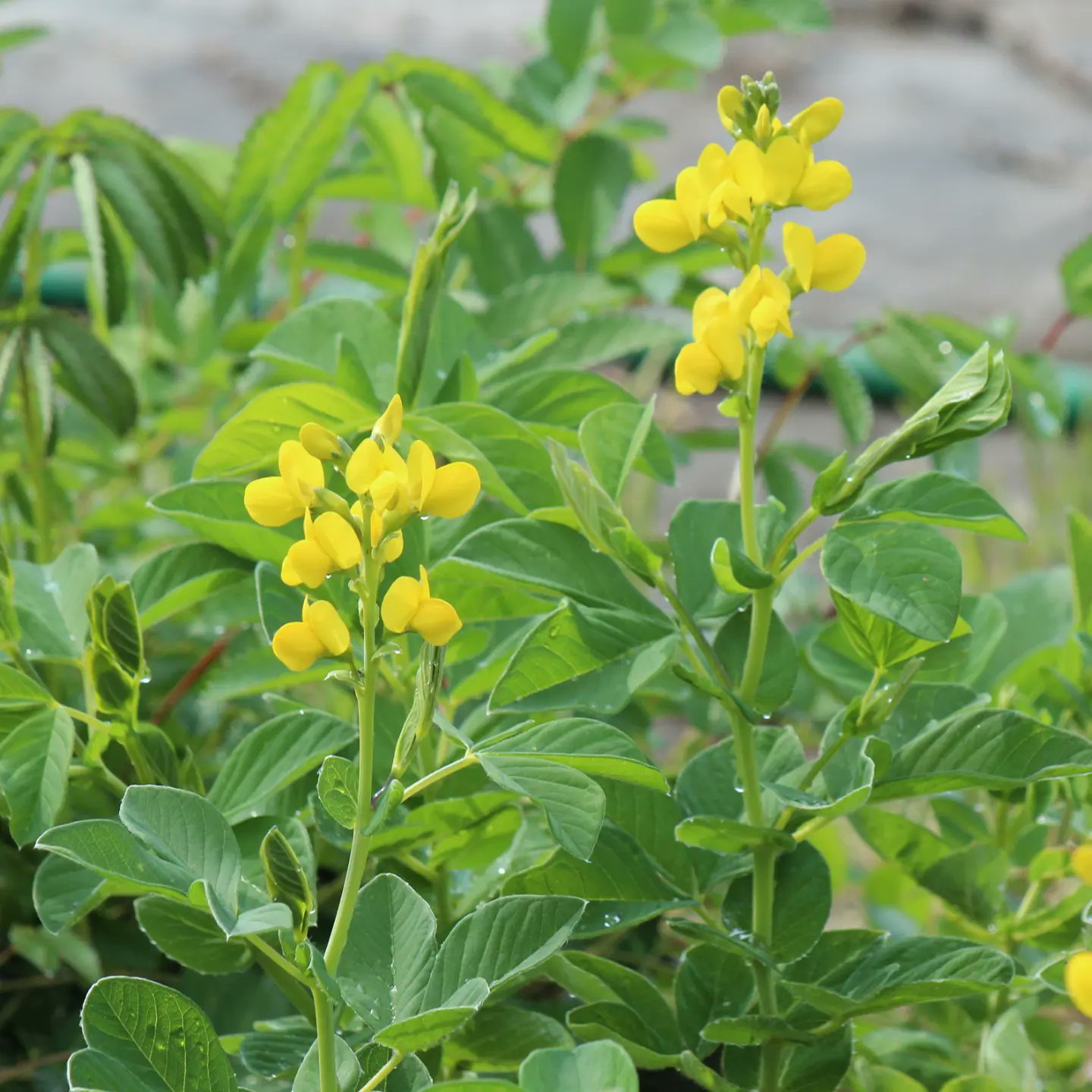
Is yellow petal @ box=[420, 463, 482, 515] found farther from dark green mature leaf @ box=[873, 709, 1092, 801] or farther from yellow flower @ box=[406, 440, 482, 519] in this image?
dark green mature leaf @ box=[873, 709, 1092, 801]

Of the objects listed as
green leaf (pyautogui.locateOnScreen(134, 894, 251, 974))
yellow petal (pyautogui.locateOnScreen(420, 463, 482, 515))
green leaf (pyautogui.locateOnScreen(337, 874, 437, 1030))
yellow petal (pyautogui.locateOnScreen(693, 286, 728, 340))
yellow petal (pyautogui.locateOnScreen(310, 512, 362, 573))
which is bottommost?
green leaf (pyautogui.locateOnScreen(134, 894, 251, 974))

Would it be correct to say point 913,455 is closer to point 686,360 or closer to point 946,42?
point 686,360

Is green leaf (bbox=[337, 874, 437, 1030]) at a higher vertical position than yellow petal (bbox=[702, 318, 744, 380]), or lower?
lower

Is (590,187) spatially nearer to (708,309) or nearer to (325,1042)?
(708,309)

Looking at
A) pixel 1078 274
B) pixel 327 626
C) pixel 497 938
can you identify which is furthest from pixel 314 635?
pixel 1078 274

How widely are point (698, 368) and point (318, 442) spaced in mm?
127

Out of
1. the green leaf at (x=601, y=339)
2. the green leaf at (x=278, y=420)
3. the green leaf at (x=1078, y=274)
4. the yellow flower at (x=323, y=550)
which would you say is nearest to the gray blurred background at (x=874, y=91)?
the green leaf at (x=1078, y=274)

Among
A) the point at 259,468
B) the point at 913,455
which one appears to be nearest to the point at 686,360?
the point at 913,455

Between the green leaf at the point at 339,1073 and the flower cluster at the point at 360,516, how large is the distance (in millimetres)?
129

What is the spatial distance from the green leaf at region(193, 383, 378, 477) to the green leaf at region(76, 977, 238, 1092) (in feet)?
0.78

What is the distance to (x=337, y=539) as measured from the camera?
1.27ft

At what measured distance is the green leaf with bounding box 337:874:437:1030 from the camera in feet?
1.43

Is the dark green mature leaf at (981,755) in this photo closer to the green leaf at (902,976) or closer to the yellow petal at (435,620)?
the green leaf at (902,976)

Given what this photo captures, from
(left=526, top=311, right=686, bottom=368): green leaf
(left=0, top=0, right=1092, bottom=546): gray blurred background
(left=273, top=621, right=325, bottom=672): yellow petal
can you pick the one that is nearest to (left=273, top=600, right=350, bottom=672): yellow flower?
(left=273, top=621, right=325, bottom=672): yellow petal
